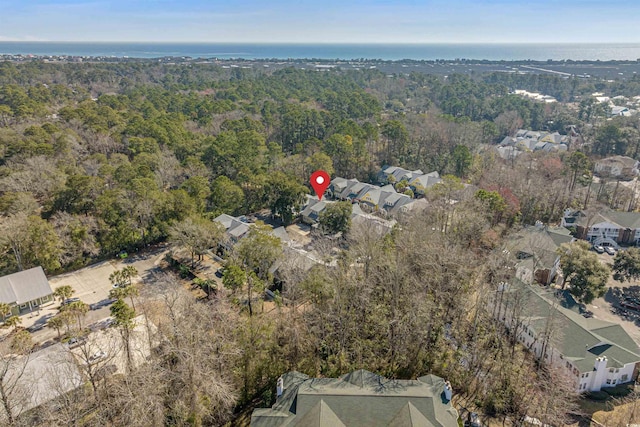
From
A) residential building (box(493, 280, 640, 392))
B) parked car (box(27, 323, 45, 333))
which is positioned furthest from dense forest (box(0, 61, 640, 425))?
parked car (box(27, 323, 45, 333))

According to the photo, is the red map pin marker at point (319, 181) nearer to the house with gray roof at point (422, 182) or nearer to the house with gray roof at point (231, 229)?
the house with gray roof at point (422, 182)

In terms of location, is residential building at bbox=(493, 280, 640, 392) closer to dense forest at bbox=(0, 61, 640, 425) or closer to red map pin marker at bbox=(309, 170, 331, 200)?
dense forest at bbox=(0, 61, 640, 425)

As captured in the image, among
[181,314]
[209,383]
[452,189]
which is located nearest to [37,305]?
[181,314]

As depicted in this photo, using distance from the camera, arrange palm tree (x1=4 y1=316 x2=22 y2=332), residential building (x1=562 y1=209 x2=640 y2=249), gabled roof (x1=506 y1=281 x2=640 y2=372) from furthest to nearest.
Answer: residential building (x1=562 y1=209 x2=640 y2=249) < palm tree (x1=4 y1=316 x2=22 y2=332) < gabled roof (x1=506 y1=281 x2=640 y2=372)

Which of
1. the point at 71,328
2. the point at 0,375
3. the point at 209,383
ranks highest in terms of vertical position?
the point at 0,375

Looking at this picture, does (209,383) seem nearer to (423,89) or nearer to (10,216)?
(10,216)

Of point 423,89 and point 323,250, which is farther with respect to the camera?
point 423,89

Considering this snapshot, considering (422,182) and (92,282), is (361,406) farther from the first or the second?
(422,182)
